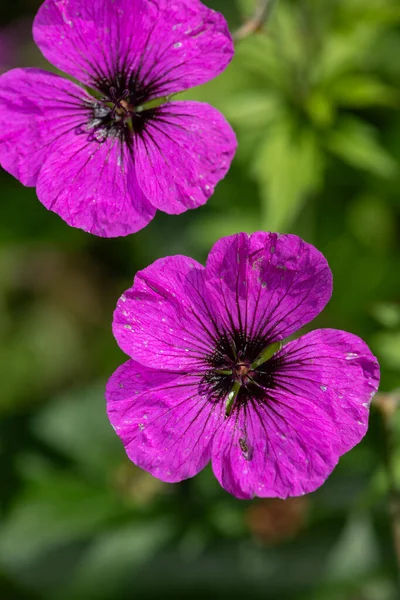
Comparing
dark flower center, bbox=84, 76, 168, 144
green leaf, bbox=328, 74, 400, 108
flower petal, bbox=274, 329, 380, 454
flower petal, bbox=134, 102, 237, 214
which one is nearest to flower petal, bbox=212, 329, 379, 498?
flower petal, bbox=274, 329, 380, 454

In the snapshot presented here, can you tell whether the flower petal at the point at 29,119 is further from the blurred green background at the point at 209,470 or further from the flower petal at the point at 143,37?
the blurred green background at the point at 209,470

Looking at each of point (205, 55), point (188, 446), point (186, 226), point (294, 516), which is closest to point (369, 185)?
point (186, 226)

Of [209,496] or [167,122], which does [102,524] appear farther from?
[167,122]

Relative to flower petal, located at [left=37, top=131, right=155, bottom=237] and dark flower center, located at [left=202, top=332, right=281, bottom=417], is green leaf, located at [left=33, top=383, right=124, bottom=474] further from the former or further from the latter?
flower petal, located at [left=37, top=131, right=155, bottom=237]

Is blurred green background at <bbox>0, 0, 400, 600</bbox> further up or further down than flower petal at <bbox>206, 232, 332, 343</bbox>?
further down

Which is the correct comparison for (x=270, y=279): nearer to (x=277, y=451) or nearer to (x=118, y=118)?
(x=277, y=451)

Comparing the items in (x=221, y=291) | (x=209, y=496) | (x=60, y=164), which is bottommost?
(x=209, y=496)
